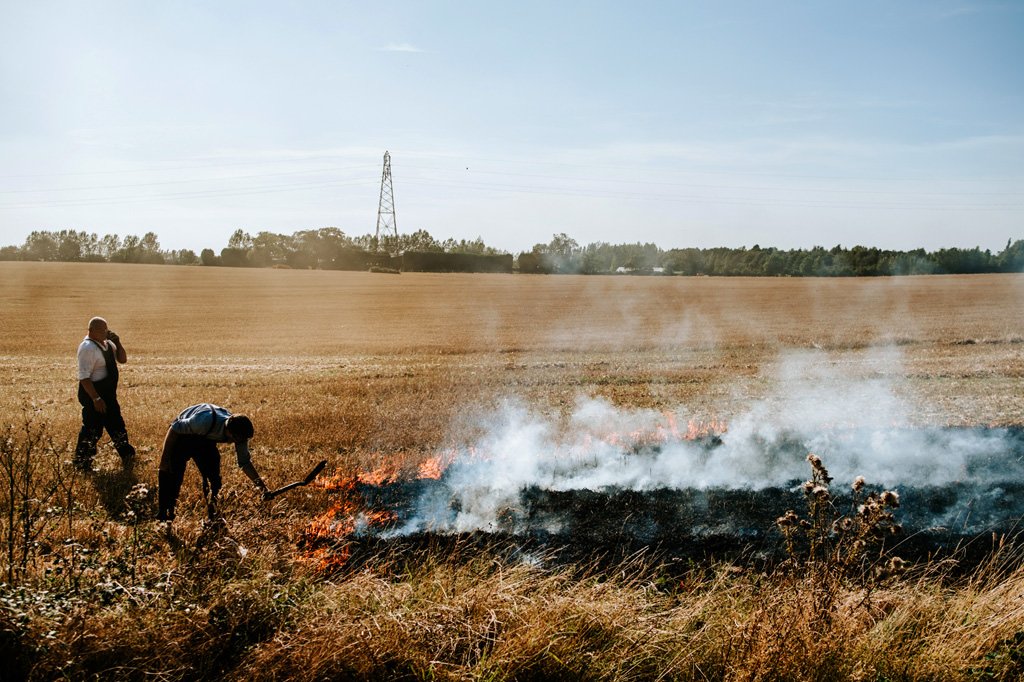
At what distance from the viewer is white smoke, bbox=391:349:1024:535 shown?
895 cm

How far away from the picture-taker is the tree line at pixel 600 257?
62.8 metres

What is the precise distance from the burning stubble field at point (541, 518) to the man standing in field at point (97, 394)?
0.32 m

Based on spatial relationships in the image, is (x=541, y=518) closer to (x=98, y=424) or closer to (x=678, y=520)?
(x=678, y=520)

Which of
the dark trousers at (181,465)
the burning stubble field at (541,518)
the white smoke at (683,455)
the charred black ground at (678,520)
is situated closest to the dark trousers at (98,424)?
the burning stubble field at (541,518)

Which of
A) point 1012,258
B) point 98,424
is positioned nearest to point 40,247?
point 98,424

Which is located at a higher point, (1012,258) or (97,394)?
(1012,258)

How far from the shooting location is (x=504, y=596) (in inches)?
177

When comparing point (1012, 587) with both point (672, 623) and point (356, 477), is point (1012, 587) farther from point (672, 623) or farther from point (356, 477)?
point (356, 477)

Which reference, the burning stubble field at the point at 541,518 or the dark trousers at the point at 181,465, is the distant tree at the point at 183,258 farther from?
the dark trousers at the point at 181,465

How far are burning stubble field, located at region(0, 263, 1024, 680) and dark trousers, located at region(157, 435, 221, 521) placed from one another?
0.31 meters

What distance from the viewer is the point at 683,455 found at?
408 inches

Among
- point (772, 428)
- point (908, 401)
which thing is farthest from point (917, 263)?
point (772, 428)

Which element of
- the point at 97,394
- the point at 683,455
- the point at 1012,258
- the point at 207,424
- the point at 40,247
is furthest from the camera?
the point at 40,247

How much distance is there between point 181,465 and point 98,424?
330 cm
